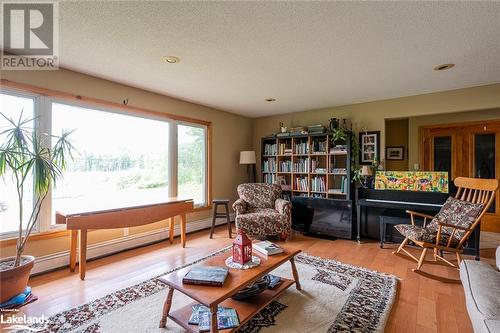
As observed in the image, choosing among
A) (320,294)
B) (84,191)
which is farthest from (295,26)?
(84,191)

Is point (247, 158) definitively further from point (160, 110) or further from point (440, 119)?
point (440, 119)

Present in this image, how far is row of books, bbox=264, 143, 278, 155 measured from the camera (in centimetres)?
483

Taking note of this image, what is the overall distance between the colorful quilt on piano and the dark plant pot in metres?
4.25

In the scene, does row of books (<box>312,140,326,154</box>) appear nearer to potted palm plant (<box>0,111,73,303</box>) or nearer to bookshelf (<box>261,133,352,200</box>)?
bookshelf (<box>261,133,352,200</box>)

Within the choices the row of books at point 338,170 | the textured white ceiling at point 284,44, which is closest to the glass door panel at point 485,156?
the textured white ceiling at point 284,44

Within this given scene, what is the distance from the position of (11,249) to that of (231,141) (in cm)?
359

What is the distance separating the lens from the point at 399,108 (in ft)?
12.7

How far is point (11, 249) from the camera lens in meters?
2.46

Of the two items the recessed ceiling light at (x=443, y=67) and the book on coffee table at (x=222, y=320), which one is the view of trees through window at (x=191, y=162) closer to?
the book on coffee table at (x=222, y=320)

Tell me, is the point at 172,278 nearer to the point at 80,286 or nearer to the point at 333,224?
the point at 80,286

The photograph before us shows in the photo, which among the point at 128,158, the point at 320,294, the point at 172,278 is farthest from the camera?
the point at 128,158

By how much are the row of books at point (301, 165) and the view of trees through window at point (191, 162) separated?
173 centimetres

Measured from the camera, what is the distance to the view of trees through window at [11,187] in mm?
2432

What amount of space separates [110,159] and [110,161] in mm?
27
